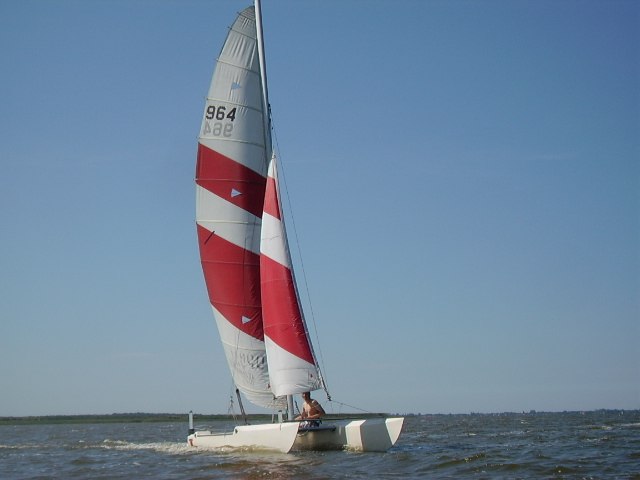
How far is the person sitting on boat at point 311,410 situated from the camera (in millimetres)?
Answer: 24078

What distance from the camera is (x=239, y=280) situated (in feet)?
89.4

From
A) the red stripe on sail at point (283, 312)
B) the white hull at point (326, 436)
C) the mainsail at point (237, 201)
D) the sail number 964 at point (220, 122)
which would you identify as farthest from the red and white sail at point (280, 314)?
the sail number 964 at point (220, 122)

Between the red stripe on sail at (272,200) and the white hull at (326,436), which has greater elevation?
the red stripe on sail at (272,200)

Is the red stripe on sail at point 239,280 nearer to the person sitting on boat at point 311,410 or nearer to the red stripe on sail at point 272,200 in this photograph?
the red stripe on sail at point 272,200

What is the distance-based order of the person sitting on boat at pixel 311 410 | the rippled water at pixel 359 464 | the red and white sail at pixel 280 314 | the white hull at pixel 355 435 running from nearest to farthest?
the rippled water at pixel 359 464, the white hull at pixel 355 435, the person sitting on boat at pixel 311 410, the red and white sail at pixel 280 314

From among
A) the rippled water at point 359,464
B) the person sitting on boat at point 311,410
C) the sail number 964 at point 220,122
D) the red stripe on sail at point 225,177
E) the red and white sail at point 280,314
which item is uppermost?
the sail number 964 at point 220,122

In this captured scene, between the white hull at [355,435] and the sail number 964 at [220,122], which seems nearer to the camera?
the white hull at [355,435]

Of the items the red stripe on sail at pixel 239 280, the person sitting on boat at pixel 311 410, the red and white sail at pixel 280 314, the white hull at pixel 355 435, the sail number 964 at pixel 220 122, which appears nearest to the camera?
the white hull at pixel 355 435

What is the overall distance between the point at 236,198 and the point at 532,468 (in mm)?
12091

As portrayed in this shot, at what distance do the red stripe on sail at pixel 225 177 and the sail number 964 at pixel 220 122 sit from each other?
58cm

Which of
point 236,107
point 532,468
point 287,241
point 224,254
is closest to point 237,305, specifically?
point 224,254

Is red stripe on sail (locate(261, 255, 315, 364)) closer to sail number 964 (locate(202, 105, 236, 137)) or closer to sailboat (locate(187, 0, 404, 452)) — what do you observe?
Result: sailboat (locate(187, 0, 404, 452))

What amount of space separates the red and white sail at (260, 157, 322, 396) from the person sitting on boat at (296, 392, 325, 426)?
0.34m

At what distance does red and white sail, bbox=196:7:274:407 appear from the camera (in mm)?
27094
